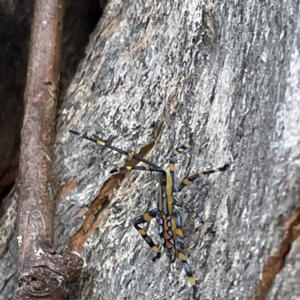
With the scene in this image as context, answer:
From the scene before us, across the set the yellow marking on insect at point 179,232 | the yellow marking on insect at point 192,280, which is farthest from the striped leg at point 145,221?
the yellow marking on insect at point 192,280

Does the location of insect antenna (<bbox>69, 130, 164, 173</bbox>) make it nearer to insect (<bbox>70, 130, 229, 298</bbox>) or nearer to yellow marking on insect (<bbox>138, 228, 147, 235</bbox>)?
insect (<bbox>70, 130, 229, 298</bbox>)

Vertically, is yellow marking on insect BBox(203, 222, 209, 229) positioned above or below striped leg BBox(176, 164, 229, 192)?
below

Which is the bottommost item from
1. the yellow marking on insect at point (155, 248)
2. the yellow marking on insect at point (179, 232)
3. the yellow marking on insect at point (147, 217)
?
the yellow marking on insect at point (155, 248)

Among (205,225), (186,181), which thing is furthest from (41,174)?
(205,225)

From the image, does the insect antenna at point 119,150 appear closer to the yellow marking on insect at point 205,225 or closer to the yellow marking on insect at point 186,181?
the yellow marking on insect at point 186,181

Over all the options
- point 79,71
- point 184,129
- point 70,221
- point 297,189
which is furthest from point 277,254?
point 79,71

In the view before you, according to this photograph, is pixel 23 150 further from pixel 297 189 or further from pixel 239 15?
pixel 297 189

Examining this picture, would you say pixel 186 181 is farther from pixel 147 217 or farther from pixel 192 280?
pixel 192 280

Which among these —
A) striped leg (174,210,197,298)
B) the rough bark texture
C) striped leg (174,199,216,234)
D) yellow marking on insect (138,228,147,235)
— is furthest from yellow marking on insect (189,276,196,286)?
the rough bark texture
